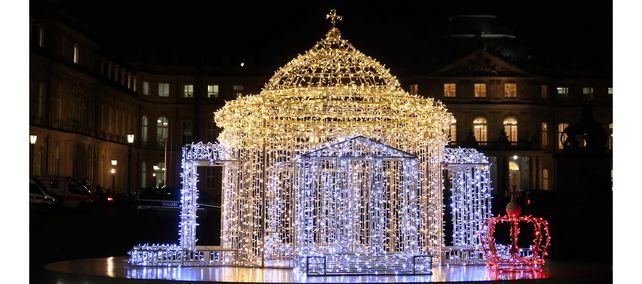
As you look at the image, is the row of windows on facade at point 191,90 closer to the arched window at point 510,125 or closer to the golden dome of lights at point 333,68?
the arched window at point 510,125

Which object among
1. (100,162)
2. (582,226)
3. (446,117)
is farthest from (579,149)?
(100,162)

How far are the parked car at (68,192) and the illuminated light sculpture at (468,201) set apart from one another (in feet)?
81.8

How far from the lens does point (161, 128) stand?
238 ft

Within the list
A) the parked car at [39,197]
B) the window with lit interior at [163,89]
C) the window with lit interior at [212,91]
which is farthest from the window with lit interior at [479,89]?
the parked car at [39,197]

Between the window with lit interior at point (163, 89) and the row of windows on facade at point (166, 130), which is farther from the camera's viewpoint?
the window with lit interior at point (163, 89)

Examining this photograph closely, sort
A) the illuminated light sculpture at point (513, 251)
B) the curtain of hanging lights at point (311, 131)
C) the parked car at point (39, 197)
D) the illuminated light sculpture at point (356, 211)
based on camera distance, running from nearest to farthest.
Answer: the illuminated light sculpture at point (356, 211), the illuminated light sculpture at point (513, 251), the curtain of hanging lights at point (311, 131), the parked car at point (39, 197)

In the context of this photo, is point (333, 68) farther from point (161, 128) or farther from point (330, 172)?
point (161, 128)

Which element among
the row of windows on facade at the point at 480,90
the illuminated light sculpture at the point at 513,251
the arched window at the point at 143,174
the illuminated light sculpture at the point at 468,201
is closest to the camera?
the illuminated light sculpture at the point at 513,251

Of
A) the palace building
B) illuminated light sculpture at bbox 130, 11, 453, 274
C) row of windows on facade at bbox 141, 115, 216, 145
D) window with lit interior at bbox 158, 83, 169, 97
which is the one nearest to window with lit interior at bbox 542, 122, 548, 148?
the palace building

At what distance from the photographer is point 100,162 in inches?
2281

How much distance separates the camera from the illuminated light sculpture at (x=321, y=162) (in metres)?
14.5

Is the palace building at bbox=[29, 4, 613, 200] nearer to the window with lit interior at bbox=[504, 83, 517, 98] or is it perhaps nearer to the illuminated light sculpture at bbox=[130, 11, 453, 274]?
the window with lit interior at bbox=[504, 83, 517, 98]

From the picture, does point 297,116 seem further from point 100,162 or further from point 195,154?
point 100,162

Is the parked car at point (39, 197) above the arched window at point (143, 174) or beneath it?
beneath
